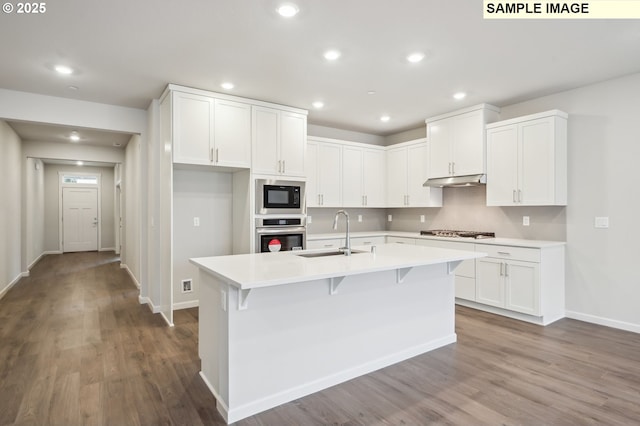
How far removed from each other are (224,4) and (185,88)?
5.71 feet

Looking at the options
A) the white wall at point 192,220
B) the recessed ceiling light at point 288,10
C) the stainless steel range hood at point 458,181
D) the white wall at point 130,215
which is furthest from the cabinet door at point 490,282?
the white wall at point 130,215

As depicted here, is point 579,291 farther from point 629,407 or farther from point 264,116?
point 264,116

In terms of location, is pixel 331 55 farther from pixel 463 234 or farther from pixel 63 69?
pixel 463 234

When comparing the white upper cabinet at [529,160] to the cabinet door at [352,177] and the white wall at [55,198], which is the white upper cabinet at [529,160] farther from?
the white wall at [55,198]

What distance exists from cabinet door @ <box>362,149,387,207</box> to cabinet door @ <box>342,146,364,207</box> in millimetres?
83

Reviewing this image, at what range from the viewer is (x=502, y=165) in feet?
14.3

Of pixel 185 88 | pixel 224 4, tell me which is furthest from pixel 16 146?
pixel 224 4

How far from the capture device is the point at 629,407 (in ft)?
7.43

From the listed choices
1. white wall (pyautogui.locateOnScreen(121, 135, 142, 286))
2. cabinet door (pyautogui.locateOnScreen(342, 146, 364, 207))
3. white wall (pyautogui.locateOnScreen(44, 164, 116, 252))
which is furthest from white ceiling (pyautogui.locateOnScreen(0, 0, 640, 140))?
white wall (pyautogui.locateOnScreen(44, 164, 116, 252))

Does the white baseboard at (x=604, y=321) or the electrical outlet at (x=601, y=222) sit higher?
the electrical outlet at (x=601, y=222)

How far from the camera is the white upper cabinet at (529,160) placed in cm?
396

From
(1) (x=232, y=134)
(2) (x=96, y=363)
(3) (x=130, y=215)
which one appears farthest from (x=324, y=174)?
(3) (x=130, y=215)

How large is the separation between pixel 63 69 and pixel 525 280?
17.1ft

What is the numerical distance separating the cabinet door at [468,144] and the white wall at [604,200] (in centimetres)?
88
